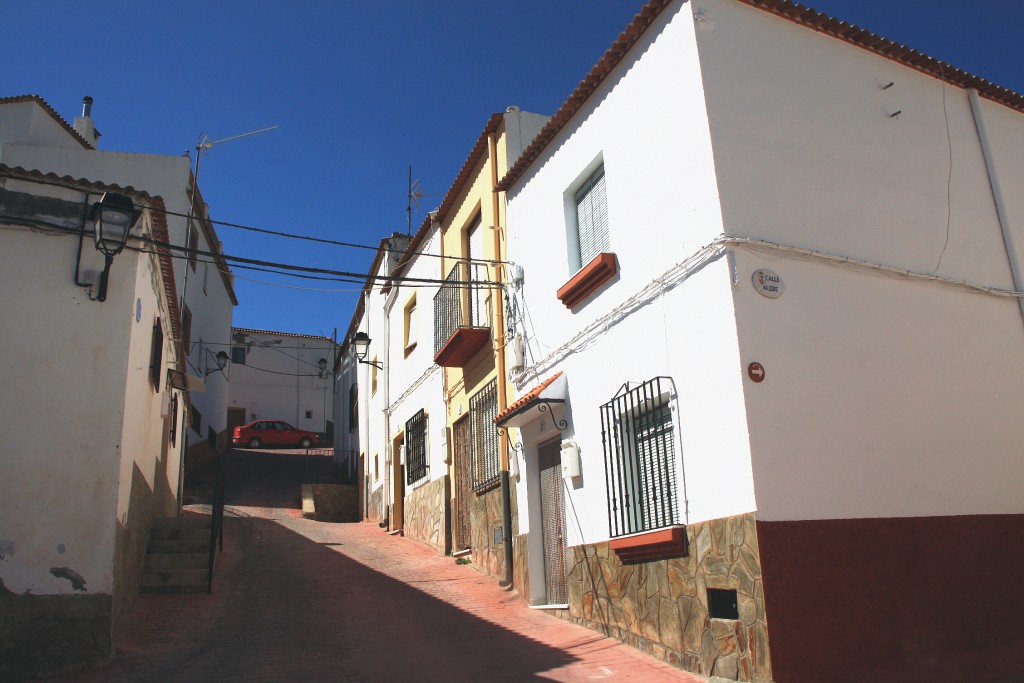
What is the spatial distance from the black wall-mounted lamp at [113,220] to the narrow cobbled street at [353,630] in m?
3.81

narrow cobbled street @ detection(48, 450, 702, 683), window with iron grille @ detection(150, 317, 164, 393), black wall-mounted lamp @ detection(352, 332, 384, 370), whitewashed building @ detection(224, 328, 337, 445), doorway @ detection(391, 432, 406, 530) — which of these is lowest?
narrow cobbled street @ detection(48, 450, 702, 683)

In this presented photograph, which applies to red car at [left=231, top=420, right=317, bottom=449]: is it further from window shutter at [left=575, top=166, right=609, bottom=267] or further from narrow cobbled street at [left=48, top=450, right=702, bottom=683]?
window shutter at [left=575, top=166, right=609, bottom=267]

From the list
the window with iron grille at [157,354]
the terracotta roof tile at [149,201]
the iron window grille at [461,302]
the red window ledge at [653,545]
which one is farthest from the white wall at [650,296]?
the window with iron grille at [157,354]

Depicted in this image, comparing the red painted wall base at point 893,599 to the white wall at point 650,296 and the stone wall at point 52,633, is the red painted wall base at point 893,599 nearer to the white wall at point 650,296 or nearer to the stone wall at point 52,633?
the white wall at point 650,296

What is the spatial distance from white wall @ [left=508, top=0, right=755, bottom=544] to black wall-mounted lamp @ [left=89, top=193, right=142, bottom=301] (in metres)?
4.73

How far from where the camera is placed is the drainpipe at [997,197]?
915 centimetres

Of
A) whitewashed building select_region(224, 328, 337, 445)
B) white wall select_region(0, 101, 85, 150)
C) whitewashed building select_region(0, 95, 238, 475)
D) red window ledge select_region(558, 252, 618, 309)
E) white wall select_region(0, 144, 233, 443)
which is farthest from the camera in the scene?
whitewashed building select_region(224, 328, 337, 445)

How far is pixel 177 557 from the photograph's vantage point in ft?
36.1

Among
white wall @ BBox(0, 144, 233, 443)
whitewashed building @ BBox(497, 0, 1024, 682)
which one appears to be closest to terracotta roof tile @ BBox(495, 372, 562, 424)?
whitewashed building @ BBox(497, 0, 1024, 682)

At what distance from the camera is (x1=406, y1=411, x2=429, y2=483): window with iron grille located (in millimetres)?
16266

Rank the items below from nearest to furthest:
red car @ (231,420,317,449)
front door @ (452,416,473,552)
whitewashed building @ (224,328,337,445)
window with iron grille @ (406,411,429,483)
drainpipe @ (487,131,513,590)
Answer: drainpipe @ (487,131,513,590) → front door @ (452,416,473,552) → window with iron grille @ (406,411,429,483) → red car @ (231,420,317,449) → whitewashed building @ (224,328,337,445)

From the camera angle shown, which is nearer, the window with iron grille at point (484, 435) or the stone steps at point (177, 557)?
the stone steps at point (177, 557)

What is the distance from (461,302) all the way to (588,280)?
4.69 m

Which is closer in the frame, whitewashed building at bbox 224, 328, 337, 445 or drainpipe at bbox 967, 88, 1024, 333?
drainpipe at bbox 967, 88, 1024, 333
